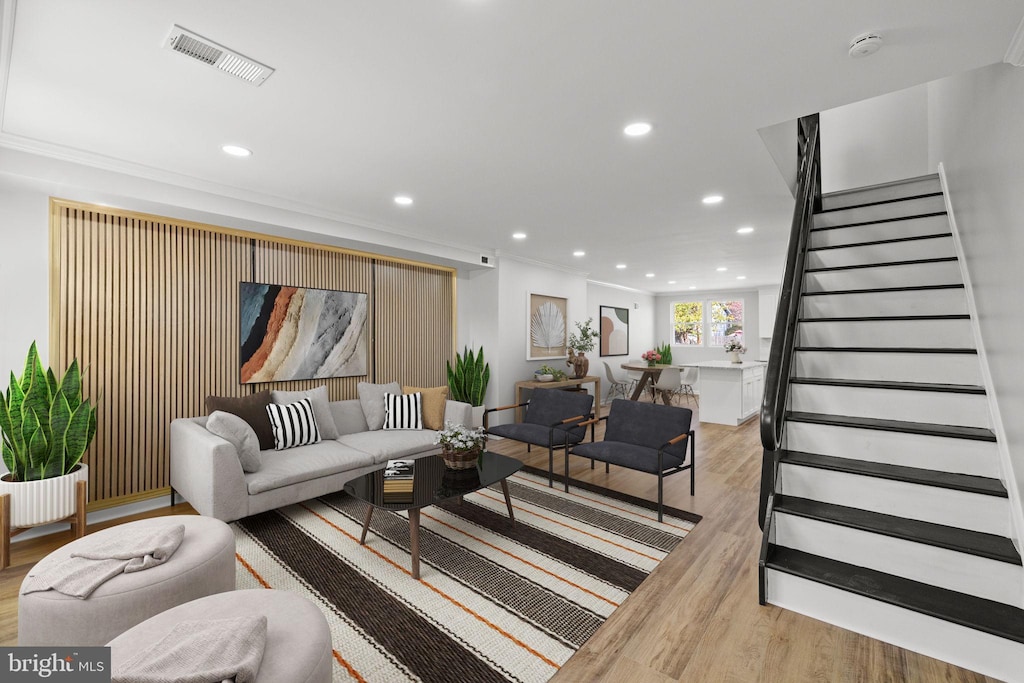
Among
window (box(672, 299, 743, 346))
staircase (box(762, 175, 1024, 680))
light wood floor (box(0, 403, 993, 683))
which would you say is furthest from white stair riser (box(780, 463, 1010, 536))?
window (box(672, 299, 743, 346))

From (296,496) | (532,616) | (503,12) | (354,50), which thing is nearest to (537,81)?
(503,12)

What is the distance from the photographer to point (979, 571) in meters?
1.80

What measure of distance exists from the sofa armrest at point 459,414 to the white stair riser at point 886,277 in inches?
123

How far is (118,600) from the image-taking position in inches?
64.7

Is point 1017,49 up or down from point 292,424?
up

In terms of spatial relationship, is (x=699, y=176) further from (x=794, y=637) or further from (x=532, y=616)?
(x=532, y=616)

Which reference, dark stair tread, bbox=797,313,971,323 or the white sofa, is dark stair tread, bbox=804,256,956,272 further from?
the white sofa

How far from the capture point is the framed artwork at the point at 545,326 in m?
6.31

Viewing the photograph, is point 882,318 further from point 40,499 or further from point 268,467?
point 40,499

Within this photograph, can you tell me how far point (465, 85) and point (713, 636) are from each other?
2696 mm

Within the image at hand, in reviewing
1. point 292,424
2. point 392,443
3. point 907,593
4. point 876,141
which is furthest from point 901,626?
point 876,141

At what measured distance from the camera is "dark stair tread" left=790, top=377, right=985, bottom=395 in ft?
7.43

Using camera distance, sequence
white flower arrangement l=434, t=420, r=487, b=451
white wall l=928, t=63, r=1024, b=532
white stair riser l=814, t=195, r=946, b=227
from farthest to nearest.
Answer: white stair riser l=814, t=195, r=946, b=227, white flower arrangement l=434, t=420, r=487, b=451, white wall l=928, t=63, r=1024, b=532

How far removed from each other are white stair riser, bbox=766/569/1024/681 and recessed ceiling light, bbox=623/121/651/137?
2.33 metres
